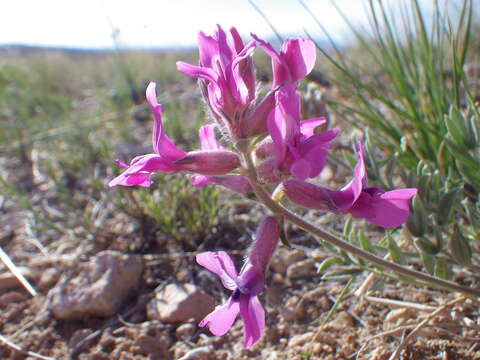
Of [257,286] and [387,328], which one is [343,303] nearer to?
[387,328]

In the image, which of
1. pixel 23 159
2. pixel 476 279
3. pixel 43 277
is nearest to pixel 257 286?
pixel 476 279

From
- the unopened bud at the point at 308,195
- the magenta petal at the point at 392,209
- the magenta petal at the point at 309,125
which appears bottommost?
the magenta petal at the point at 392,209

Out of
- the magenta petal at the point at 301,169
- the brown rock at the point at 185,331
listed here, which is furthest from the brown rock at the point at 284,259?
the magenta petal at the point at 301,169

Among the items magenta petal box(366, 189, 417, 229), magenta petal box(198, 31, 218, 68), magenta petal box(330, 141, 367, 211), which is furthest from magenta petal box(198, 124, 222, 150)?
magenta petal box(366, 189, 417, 229)

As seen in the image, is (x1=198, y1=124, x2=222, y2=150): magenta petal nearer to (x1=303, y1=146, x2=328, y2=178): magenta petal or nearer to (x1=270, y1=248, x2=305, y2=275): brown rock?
(x1=303, y1=146, x2=328, y2=178): magenta petal

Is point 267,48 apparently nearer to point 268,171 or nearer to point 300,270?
point 268,171

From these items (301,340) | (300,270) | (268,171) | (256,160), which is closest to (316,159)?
(268,171)

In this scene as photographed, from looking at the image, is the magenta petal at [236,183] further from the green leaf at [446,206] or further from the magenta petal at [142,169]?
the green leaf at [446,206]
